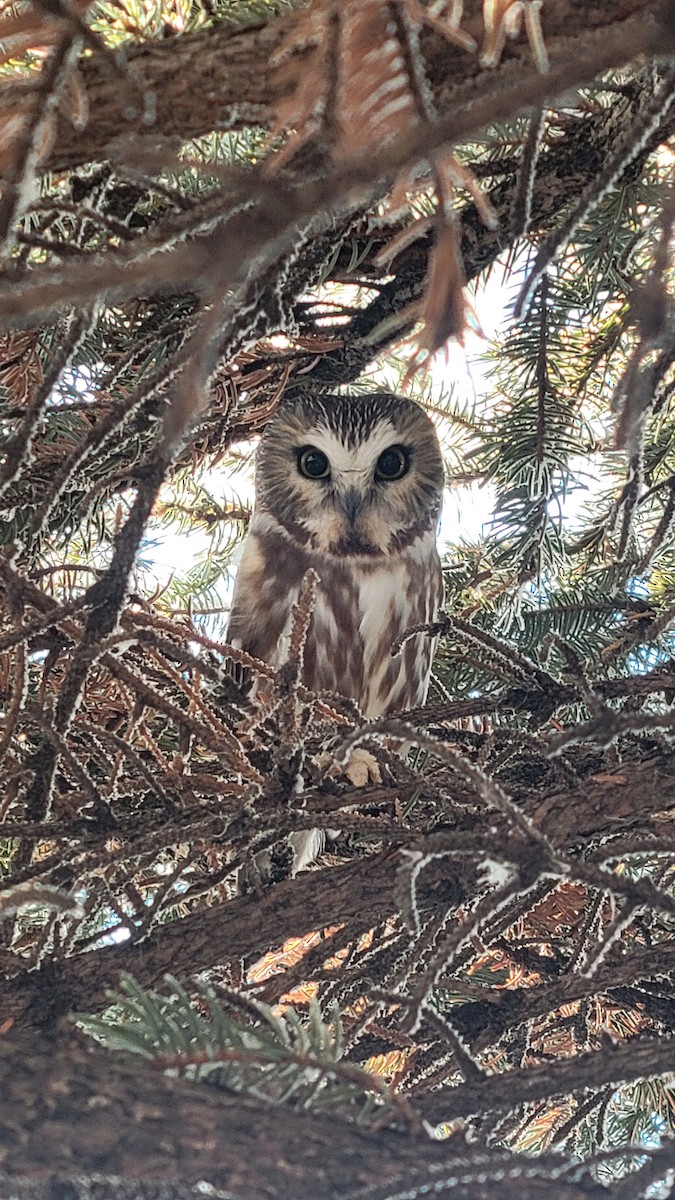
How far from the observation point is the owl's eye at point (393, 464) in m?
2.80

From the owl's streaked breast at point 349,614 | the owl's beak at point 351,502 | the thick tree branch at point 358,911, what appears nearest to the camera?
the thick tree branch at point 358,911

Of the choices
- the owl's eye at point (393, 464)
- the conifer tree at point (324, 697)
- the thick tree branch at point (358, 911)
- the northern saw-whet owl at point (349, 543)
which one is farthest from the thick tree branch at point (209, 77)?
the owl's eye at point (393, 464)

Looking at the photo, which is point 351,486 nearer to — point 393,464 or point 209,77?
point 393,464

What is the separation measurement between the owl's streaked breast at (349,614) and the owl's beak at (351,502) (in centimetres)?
10

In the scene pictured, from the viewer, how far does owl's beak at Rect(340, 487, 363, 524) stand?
8.91ft

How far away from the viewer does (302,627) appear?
4.61 ft

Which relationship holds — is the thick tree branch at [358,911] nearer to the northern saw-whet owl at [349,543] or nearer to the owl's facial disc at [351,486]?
the northern saw-whet owl at [349,543]

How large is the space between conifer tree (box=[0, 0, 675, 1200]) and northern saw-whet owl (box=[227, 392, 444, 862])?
5.6 inches

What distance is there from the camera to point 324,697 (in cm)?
153

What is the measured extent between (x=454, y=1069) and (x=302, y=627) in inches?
28.4

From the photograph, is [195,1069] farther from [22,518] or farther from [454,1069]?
[22,518]

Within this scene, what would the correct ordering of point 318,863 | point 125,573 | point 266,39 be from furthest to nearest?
point 318,863
point 266,39
point 125,573

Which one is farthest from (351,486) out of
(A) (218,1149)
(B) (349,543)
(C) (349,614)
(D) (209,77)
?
(A) (218,1149)

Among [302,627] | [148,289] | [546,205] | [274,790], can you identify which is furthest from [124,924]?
[546,205]
